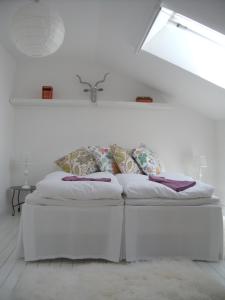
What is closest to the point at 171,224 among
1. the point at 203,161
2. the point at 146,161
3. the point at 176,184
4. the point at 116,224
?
the point at 176,184

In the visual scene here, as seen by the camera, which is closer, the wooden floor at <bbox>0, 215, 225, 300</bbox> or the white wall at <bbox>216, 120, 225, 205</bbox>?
the wooden floor at <bbox>0, 215, 225, 300</bbox>

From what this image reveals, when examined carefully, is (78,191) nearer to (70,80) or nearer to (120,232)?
(120,232)

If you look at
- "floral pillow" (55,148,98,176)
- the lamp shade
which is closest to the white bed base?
"floral pillow" (55,148,98,176)

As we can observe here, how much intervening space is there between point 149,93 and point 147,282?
124 inches

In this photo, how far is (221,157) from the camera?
14.4ft

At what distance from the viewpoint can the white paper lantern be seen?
6.51 ft

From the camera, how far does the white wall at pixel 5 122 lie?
392 centimetres

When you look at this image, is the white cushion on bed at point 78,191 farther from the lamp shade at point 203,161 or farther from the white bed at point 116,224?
the lamp shade at point 203,161

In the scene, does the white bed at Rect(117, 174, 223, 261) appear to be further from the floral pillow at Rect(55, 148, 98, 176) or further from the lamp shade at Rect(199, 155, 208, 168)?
the lamp shade at Rect(199, 155, 208, 168)

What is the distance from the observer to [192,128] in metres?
4.57

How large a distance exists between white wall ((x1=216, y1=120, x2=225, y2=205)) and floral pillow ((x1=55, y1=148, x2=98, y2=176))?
195cm

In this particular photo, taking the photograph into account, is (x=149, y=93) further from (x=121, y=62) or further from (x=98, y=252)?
(x=98, y=252)

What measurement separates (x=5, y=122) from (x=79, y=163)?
1237mm

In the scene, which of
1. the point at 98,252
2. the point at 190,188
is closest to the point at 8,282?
the point at 98,252
